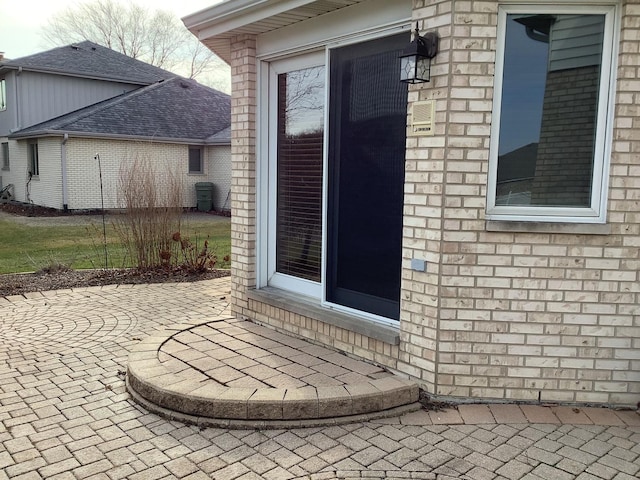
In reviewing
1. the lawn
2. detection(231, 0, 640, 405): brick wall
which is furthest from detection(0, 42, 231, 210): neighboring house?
detection(231, 0, 640, 405): brick wall

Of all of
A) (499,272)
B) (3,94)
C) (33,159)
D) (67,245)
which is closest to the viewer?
(499,272)

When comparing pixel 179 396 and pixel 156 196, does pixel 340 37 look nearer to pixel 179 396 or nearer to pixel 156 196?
pixel 179 396

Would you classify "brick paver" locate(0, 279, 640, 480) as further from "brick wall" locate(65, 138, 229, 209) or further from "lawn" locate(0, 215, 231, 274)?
"brick wall" locate(65, 138, 229, 209)

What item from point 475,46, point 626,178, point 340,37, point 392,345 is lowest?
point 392,345

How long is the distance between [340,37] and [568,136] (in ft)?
6.56

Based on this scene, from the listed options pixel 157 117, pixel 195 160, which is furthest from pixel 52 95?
pixel 195 160

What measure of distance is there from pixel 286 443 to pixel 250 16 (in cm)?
355

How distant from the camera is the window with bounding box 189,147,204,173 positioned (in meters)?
22.5

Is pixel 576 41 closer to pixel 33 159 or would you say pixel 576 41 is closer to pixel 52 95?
pixel 33 159

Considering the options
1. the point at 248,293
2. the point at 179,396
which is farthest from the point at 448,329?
the point at 248,293

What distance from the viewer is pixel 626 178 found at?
11.4 ft

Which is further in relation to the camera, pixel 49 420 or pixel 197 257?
pixel 197 257

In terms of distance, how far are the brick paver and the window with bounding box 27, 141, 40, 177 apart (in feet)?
Answer: 64.0

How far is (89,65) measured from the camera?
2438 cm
